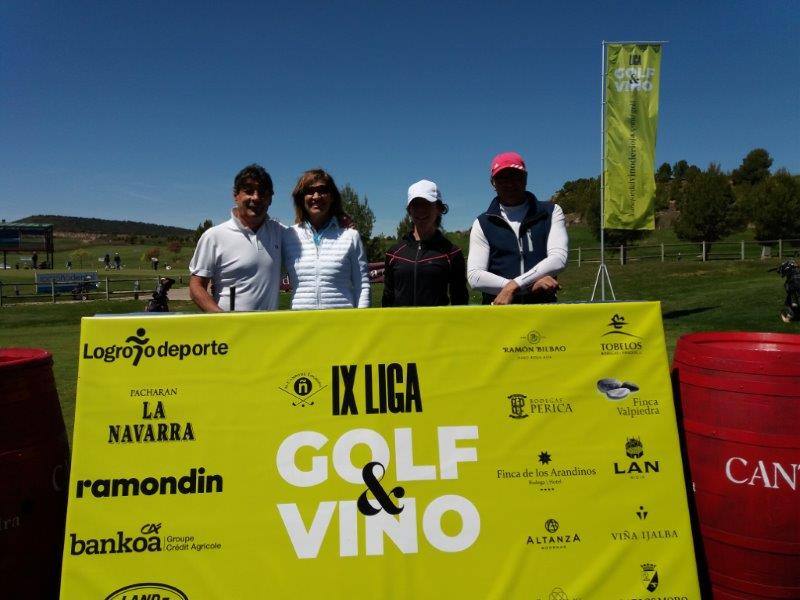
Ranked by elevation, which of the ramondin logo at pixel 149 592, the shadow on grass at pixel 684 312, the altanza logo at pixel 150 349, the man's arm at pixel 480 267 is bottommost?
the ramondin logo at pixel 149 592

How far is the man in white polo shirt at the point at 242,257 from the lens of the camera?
3.29 meters

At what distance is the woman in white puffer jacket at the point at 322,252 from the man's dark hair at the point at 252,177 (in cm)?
21

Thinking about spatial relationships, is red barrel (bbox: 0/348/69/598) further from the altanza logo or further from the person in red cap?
the person in red cap

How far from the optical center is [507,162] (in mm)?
3258

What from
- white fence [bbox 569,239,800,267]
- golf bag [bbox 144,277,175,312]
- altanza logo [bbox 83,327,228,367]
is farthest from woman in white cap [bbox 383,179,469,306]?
white fence [bbox 569,239,800,267]

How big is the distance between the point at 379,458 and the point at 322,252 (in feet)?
5.12

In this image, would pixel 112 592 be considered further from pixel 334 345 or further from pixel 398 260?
pixel 398 260

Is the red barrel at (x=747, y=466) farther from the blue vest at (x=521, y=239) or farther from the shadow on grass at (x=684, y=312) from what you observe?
the shadow on grass at (x=684, y=312)

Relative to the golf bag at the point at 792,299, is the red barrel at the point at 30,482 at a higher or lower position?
lower

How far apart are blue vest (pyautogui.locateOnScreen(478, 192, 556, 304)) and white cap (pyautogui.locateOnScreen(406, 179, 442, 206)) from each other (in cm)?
37

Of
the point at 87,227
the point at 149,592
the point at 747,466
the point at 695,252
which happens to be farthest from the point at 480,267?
the point at 87,227

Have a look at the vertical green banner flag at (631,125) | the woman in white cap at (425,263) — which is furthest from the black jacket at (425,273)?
the vertical green banner flag at (631,125)

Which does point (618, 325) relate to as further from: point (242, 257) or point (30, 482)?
point (30, 482)

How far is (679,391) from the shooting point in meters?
2.53
